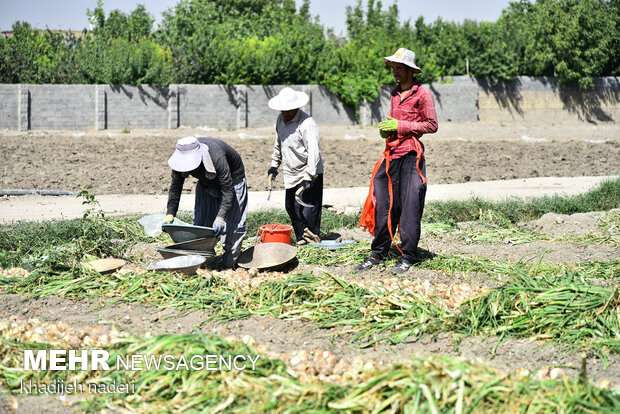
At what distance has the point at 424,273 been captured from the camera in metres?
6.21

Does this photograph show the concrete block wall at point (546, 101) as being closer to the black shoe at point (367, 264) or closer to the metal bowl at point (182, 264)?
the black shoe at point (367, 264)

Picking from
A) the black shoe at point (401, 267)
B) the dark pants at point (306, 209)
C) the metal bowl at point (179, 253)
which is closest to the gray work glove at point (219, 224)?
the metal bowl at point (179, 253)

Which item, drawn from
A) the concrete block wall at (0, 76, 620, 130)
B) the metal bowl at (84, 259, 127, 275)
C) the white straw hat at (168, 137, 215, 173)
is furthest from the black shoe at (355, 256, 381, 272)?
the concrete block wall at (0, 76, 620, 130)

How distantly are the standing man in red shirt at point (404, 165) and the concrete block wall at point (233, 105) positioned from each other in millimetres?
15750

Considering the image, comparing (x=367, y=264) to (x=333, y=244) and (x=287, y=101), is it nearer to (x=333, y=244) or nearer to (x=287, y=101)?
(x=333, y=244)

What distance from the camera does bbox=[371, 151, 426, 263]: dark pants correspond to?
6.11 metres

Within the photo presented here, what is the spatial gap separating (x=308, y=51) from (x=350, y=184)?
1257cm

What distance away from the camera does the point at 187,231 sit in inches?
233

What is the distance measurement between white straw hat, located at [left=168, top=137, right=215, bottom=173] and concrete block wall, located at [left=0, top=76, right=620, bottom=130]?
15362 millimetres

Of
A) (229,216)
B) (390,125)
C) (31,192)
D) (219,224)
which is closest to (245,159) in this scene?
(31,192)

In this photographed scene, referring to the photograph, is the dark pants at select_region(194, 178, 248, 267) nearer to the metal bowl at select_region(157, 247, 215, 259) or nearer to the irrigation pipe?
the metal bowl at select_region(157, 247, 215, 259)

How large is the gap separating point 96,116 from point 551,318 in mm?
17770

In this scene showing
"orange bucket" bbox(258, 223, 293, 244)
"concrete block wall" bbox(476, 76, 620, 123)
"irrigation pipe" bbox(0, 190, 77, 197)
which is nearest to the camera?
"orange bucket" bbox(258, 223, 293, 244)

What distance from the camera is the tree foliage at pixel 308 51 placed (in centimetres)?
2192
